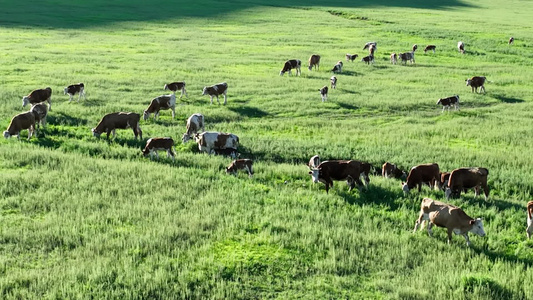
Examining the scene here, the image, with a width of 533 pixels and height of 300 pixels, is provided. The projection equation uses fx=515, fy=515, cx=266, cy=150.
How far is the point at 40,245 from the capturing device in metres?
11.2

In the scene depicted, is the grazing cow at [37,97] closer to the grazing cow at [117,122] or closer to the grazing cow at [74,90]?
the grazing cow at [74,90]

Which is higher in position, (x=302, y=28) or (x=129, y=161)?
(x=302, y=28)

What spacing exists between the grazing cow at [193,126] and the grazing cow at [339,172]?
752 cm

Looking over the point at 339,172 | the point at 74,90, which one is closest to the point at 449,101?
the point at 339,172

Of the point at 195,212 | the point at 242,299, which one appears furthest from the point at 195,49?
the point at 242,299

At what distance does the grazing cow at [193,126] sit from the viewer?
21438 mm

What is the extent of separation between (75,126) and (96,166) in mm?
7307

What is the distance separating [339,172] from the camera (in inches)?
614

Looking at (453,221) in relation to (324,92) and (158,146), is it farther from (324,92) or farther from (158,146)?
(324,92)

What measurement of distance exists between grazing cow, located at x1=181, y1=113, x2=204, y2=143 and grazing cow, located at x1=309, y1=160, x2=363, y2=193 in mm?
7523

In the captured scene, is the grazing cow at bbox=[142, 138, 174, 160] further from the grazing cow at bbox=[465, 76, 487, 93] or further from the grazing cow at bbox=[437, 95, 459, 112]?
the grazing cow at bbox=[465, 76, 487, 93]

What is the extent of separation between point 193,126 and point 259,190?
24.9 feet

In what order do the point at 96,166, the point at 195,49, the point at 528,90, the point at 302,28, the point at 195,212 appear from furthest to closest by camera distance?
the point at 302,28 < the point at 195,49 < the point at 528,90 < the point at 96,166 < the point at 195,212

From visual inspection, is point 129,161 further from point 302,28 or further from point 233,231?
point 302,28
